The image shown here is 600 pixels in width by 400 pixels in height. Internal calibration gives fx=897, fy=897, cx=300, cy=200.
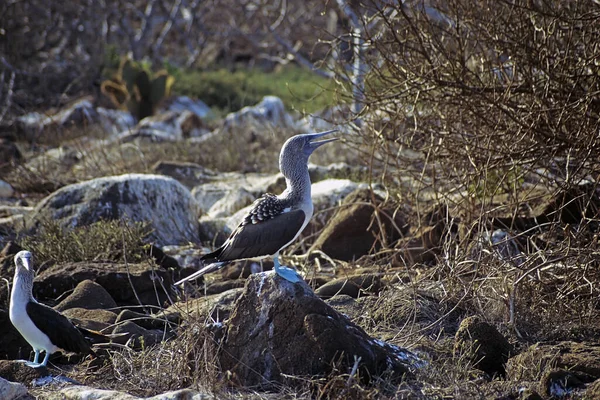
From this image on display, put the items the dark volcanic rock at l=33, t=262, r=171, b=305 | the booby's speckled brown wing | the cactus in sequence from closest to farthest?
the booby's speckled brown wing, the dark volcanic rock at l=33, t=262, r=171, b=305, the cactus

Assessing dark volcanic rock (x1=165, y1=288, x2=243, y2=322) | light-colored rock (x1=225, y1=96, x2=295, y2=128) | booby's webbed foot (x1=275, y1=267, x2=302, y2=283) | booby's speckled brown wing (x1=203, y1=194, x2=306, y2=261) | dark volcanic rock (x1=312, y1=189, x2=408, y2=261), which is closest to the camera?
booby's webbed foot (x1=275, y1=267, x2=302, y2=283)

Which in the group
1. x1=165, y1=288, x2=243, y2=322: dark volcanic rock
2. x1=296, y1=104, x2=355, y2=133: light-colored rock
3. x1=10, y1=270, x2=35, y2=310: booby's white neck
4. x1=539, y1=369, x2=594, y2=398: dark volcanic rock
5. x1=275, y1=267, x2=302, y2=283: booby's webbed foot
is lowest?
x1=539, y1=369, x2=594, y2=398: dark volcanic rock

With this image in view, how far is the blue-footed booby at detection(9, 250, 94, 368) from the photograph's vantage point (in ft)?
14.4

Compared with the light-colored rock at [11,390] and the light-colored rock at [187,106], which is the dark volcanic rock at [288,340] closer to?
the light-colored rock at [11,390]

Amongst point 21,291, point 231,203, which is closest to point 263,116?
point 231,203

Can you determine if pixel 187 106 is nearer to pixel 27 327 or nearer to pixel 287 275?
pixel 27 327

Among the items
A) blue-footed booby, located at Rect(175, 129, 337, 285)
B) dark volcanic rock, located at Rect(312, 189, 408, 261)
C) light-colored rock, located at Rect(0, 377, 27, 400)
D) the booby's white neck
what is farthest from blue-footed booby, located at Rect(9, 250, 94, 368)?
dark volcanic rock, located at Rect(312, 189, 408, 261)

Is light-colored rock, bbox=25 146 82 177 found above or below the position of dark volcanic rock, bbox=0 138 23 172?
below

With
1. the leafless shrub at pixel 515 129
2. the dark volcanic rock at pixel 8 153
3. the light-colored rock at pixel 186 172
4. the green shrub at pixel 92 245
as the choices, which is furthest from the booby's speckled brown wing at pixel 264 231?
the dark volcanic rock at pixel 8 153

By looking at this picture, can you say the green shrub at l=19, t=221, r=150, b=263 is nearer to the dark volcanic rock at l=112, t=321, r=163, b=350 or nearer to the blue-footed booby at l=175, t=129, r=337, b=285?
the dark volcanic rock at l=112, t=321, r=163, b=350

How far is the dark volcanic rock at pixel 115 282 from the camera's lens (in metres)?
5.80

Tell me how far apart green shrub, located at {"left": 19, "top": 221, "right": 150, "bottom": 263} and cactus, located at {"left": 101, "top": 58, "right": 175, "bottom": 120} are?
7.02 m

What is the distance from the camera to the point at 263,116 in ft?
40.0

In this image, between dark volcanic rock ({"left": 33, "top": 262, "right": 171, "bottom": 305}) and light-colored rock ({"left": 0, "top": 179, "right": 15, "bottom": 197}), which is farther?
light-colored rock ({"left": 0, "top": 179, "right": 15, "bottom": 197})
